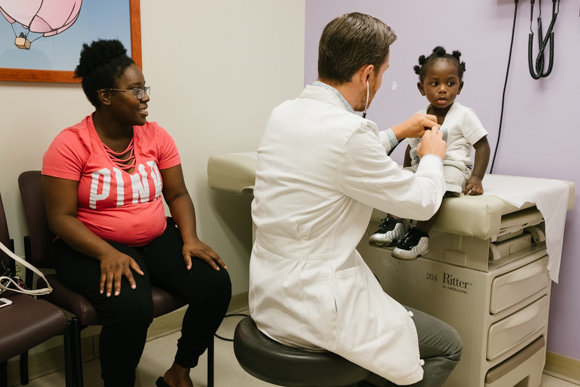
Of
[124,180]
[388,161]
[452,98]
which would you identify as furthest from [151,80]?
[388,161]

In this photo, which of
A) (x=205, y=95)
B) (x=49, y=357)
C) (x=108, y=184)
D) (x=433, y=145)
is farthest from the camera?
(x=205, y=95)

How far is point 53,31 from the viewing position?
68.9 inches

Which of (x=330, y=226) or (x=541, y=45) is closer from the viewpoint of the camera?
(x=330, y=226)

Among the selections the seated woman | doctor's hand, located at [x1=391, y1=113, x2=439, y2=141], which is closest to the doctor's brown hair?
doctor's hand, located at [x1=391, y1=113, x2=439, y2=141]

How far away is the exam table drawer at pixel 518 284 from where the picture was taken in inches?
57.7

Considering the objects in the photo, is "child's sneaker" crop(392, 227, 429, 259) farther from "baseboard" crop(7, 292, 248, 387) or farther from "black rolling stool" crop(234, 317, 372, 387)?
"baseboard" crop(7, 292, 248, 387)

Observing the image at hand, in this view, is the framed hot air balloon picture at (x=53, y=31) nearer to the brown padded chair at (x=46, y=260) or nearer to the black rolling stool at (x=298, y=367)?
the brown padded chair at (x=46, y=260)

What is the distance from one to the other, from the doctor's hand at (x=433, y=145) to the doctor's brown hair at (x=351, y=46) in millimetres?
228

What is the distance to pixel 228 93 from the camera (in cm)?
232

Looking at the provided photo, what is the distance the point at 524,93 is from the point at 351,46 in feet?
3.50

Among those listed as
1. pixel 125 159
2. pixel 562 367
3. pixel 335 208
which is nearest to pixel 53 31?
pixel 125 159

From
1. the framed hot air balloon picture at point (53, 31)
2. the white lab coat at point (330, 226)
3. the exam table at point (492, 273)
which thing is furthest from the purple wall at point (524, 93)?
the framed hot air balloon picture at point (53, 31)

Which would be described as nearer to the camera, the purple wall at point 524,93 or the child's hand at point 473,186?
the child's hand at point 473,186

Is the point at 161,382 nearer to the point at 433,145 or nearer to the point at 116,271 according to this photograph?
the point at 116,271
